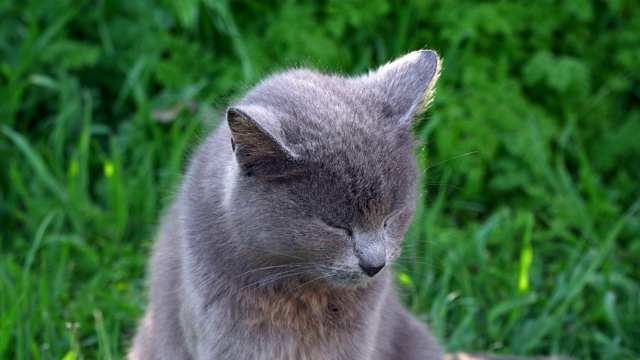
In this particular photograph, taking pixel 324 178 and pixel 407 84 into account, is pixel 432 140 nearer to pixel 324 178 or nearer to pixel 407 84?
pixel 407 84

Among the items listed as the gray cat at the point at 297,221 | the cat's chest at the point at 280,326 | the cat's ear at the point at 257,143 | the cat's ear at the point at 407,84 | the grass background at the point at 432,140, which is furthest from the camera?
the grass background at the point at 432,140

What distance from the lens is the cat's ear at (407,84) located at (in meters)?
3.04

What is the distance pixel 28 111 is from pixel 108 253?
1.03 m

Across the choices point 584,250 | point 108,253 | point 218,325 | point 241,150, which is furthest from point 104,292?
point 584,250

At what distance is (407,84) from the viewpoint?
3102mm

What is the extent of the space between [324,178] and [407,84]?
488 mm

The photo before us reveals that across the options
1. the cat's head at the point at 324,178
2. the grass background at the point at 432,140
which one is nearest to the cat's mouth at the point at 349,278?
the cat's head at the point at 324,178

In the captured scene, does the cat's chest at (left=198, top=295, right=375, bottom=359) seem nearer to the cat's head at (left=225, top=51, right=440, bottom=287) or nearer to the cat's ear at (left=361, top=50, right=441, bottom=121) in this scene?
the cat's head at (left=225, top=51, right=440, bottom=287)

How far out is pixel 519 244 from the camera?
4855 millimetres

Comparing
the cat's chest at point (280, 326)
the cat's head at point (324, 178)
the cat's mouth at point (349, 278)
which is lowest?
the cat's chest at point (280, 326)

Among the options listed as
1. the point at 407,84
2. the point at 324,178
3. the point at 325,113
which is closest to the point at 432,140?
the point at 407,84

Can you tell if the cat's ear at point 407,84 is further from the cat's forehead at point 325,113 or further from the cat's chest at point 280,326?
Result: the cat's chest at point 280,326

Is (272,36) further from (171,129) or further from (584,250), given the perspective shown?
(584,250)

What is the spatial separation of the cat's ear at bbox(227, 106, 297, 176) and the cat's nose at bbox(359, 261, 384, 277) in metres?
0.36
